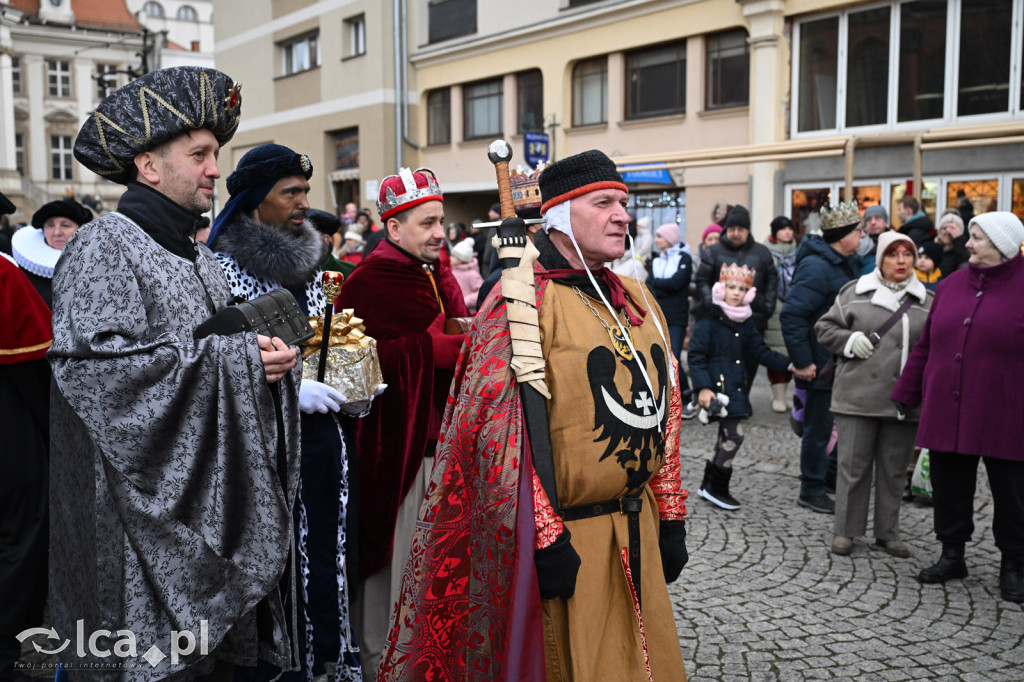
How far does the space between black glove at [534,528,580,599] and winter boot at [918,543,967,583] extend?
10.6 ft

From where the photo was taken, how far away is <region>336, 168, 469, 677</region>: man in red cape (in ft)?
11.6

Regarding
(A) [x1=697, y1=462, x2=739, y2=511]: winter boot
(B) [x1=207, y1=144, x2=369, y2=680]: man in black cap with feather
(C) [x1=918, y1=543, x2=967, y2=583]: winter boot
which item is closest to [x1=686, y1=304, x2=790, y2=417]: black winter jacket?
(A) [x1=697, y1=462, x2=739, y2=511]: winter boot

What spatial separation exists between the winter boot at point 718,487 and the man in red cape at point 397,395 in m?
3.00

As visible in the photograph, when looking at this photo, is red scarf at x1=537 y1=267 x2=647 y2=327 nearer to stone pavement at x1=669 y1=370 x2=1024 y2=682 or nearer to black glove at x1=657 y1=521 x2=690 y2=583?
black glove at x1=657 y1=521 x2=690 y2=583

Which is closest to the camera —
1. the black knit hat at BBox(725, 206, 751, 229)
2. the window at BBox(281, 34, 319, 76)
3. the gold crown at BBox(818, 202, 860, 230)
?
the gold crown at BBox(818, 202, 860, 230)

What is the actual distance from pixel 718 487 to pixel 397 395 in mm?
3316

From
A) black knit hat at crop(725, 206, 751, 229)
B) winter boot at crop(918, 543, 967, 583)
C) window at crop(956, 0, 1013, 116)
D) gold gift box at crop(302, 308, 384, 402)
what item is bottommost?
winter boot at crop(918, 543, 967, 583)

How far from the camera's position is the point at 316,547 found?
3225 mm

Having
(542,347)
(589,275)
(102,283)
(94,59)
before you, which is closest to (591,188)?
(589,275)

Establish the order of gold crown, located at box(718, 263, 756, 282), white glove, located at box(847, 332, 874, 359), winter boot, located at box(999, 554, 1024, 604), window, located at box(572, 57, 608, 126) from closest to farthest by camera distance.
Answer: winter boot, located at box(999, 554, 1024, 604), white glove, located at box(847, 332, 874, 359), gold crown, located at box(718, 263, 756, 282), window, located at box(572, 57, 608, 126)

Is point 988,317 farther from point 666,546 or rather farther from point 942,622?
point 666,546

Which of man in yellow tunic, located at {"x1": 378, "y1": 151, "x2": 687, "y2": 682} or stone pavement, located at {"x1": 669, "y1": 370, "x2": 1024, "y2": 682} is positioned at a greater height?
man in yellow tunic, located at {"x1": 378, "y1": 151, "x2": 687, "y2": 682}

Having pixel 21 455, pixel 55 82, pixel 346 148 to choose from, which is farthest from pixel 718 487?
pixel 55 82

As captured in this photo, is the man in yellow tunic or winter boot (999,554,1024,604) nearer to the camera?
the man in yellow tunic
